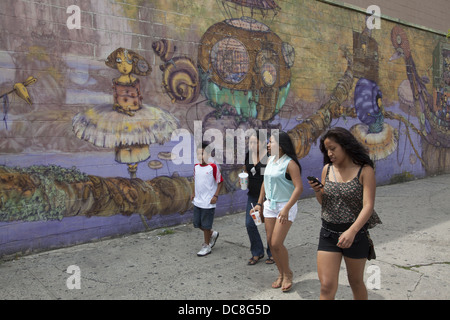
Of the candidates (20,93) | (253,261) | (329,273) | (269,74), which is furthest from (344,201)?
(269,74)

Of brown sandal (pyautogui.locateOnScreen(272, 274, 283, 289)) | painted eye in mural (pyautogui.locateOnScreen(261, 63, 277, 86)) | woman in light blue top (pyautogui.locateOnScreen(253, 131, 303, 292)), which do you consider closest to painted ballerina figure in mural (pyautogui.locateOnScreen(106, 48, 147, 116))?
painted eye in mural (pyautogui.locateOnScreen(261, 63, 277, 86))

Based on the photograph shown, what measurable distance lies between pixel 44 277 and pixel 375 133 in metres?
8.88

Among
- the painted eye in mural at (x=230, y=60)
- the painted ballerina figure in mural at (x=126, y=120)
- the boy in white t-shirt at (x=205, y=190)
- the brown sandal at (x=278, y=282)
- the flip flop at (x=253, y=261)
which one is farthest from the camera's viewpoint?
the painted eye in mural at (x=230, y=60)

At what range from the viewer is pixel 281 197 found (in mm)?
4180

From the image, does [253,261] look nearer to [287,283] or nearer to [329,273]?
[287,283]

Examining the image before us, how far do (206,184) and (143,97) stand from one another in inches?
82.0

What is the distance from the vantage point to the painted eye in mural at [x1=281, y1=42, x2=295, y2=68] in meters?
8.56

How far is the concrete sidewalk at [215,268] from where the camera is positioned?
13.5ft

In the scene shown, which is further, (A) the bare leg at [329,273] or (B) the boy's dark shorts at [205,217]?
(B) the boy's dark shorts at [205,217]

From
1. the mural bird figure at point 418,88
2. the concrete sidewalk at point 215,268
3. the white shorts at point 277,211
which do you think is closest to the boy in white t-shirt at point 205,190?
the concrete sidewalk at point 215,268

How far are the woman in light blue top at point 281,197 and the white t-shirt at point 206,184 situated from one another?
113cm

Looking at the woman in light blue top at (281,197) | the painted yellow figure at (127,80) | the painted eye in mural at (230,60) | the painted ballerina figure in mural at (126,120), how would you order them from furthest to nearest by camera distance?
1. the painted eye in mural at (230,60)
2. the painted yellow figure at (127,80)
3. the painted ballerina figure in mural at (126,120)
4. the woman in light blue top at (281,197)

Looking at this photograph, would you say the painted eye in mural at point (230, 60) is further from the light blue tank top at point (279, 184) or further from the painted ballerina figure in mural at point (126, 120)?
the light blue tank top at point (279, 184)
